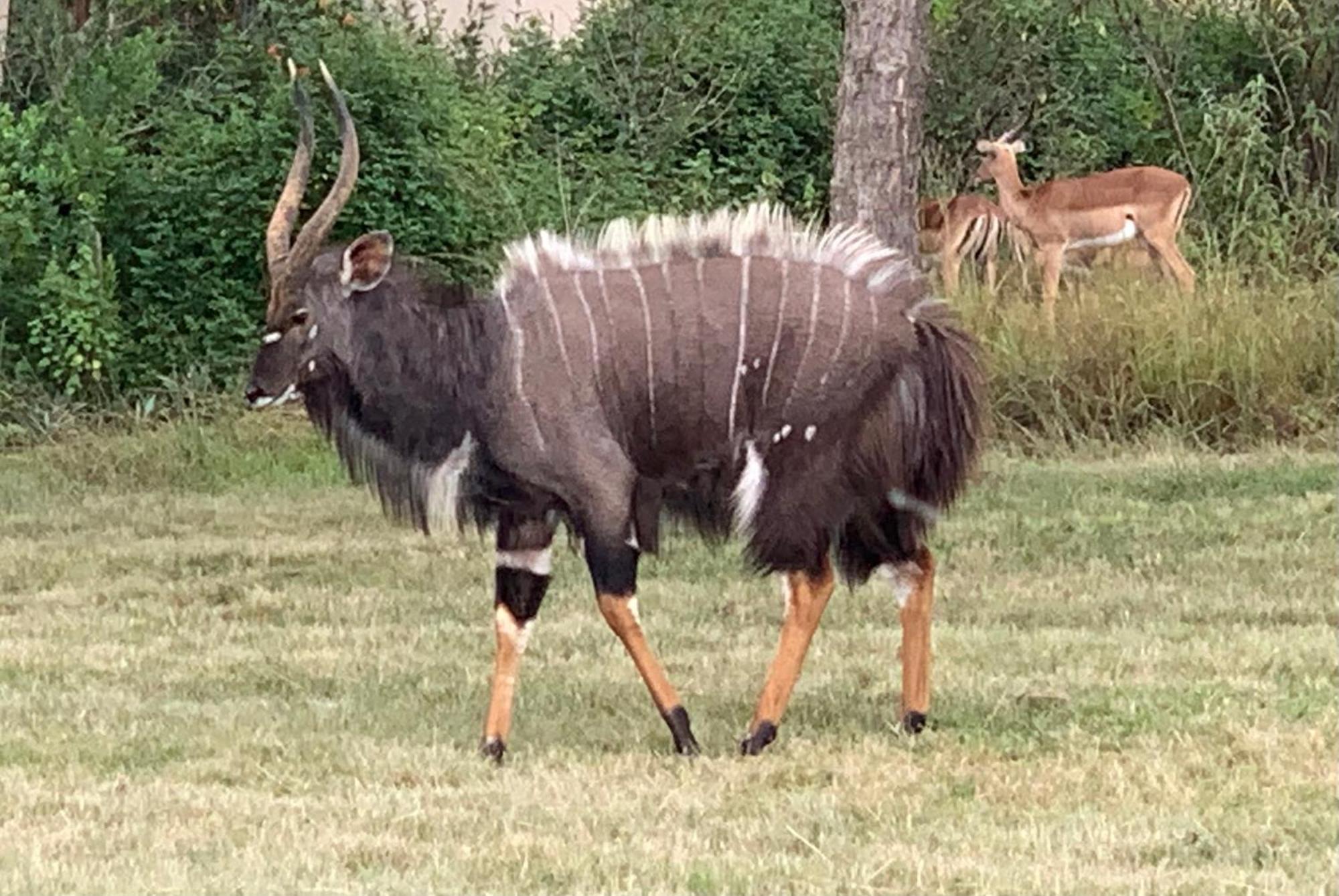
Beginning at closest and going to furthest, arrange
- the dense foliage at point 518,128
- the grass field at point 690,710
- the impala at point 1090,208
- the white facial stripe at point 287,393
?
the grass field at point 690,710 < the white facial stripe at point 287,393 < the dense foliage at point 518,128 < the impala at point 1090,208

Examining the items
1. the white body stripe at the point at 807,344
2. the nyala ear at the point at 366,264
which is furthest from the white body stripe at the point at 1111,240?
the nyala ear at the point at 366,264

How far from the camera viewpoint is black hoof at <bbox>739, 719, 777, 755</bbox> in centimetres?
603

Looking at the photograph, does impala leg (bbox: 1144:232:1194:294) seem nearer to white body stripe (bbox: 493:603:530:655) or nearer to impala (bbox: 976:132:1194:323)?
impala (bbox: 976:132:1194:323)

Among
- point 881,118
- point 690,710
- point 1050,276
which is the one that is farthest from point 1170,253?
point 690,710

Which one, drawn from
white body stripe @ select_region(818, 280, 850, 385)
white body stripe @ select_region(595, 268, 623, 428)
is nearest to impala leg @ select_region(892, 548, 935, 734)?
white body stripe @ select_region(818, 280, 850, 385)

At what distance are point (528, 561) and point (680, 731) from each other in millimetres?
556

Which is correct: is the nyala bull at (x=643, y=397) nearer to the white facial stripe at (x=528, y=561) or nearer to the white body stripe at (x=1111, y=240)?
the white facial stripe at (x=528, y=561)

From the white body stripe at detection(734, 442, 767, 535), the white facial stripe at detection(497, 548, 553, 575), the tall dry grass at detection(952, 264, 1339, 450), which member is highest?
the white body stripe at detection(734, 442, 767, 535)

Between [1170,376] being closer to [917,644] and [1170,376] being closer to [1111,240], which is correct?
[1111,240]

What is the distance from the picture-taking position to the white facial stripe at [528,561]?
6.18 m

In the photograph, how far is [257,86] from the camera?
15.3 m

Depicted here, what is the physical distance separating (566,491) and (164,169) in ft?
28.1

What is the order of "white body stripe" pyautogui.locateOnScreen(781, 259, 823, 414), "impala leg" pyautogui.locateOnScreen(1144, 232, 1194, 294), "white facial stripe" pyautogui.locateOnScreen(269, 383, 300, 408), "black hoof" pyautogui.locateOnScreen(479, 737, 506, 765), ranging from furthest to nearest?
"impala leg" pyautogui.locateOnScreen(1144, 232, 1194, 294), "white facial stripe" pyautogui.locateOnScreen(269, 383, 300, 408), "white body stripe" pyautogui.locateOnScreen(781, 259, 823, 414), "black hoof" pyautogui.locateOnScreen(479, 737, 506, 765)

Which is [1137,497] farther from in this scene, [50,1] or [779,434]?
[50,1]
